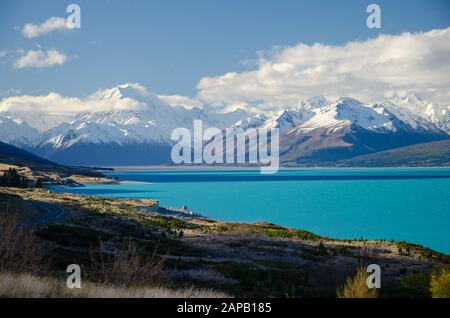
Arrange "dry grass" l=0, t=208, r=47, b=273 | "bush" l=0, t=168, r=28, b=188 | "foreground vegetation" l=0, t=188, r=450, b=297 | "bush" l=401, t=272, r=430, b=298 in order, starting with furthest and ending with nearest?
"bush" l=0, t=168, r=28, b=188 < "bush" l=401, t=272, r=430, b=298 < "dry grass" l=0, t=208, r=47, b=273 < "foreground vegetation" l=0, t=188, r=450, b=297

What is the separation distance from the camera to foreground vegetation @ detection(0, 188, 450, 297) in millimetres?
15070

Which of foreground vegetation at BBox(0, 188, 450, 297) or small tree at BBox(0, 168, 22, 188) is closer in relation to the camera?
foreground vegetation at BBox(0, 188, 450, 297)

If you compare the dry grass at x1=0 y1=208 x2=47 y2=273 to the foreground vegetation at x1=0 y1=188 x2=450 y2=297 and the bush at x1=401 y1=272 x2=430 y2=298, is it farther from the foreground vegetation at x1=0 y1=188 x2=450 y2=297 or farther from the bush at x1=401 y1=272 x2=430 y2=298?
the bush at x1=401 y1=272 x2=430 y2=298

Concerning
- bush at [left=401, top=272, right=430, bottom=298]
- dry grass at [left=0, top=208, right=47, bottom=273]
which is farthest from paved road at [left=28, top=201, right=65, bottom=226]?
bush at [left=401, top=272, right=430, bottom=298]

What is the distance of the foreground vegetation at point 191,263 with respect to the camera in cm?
1507

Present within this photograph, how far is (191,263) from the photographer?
32.8m

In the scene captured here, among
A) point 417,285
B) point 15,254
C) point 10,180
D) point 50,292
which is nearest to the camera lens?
point 50,292

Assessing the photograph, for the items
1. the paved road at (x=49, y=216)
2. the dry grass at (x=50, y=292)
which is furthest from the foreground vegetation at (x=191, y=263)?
the paved road at (x=49, y=216)

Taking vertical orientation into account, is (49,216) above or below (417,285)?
above

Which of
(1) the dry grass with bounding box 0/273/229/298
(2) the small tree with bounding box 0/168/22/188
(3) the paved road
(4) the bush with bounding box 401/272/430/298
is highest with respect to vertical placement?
(2) the small tree with bounding box 0/168/22/188

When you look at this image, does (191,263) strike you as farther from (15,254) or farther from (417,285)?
(15,254)

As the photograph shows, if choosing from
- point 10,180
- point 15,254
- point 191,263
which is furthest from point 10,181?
point 15,254
